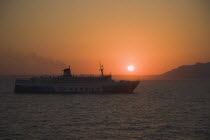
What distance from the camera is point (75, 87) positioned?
84.0m

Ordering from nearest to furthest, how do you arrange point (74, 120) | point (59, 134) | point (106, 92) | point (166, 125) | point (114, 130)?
point (59, 134) < point (114, 130) < point (166, 125) < point (74, 120) < point (106, 92)

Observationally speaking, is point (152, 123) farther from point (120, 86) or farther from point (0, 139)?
point (120, 86)

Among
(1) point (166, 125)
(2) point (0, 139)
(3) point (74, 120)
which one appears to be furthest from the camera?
(3) point (74, 120)

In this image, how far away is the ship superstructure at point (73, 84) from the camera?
8300 centimetres

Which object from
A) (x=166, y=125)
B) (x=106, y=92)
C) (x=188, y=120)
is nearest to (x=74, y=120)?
(x=166, y=125)

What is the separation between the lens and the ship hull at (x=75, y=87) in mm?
82938

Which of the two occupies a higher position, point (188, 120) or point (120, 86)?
point (120, 86)

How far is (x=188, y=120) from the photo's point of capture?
38.2m

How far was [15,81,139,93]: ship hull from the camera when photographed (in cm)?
8294

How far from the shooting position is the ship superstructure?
8300cm

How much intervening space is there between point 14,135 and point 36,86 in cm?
5805

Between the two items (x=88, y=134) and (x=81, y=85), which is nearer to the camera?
(x=88, y=134)

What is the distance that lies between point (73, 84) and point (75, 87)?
1085 mm

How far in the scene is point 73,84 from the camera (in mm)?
84250
